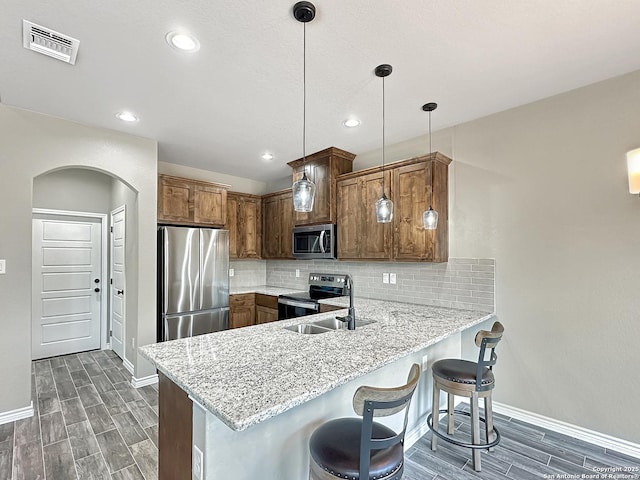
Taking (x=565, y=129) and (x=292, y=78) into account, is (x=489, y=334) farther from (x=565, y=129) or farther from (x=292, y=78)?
(x=292, y=78)

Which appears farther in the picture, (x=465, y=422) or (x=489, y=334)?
(x=465, y=422)

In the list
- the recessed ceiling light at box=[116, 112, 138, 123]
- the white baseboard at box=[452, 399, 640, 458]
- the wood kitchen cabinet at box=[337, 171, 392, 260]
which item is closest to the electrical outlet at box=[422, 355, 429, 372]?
the white baseboard at box=[452, 399, 640, 458]

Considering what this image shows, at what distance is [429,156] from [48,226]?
521cm

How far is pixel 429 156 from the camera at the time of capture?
306cm

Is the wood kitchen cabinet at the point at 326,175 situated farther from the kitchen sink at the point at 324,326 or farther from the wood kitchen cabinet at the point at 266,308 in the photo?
the kitchen sink at the point at 324,326

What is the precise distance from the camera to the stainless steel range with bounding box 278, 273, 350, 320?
395cm

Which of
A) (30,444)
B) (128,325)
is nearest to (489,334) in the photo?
(30,444)

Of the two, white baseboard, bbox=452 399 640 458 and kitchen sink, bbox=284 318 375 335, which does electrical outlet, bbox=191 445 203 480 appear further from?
white baseboard, bbox=452 399 640 458

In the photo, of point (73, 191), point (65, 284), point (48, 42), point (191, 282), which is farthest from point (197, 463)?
point (73, 191)

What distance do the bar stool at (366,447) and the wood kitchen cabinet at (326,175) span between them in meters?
2.79

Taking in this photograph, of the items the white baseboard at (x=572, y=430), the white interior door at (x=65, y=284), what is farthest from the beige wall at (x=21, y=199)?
the white baseboard at (x=572, y=430)

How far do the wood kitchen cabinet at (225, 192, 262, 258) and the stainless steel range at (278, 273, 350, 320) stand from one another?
122cm

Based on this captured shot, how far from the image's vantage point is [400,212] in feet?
10.8

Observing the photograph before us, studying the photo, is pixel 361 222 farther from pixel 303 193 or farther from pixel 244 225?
pixel 244 225
